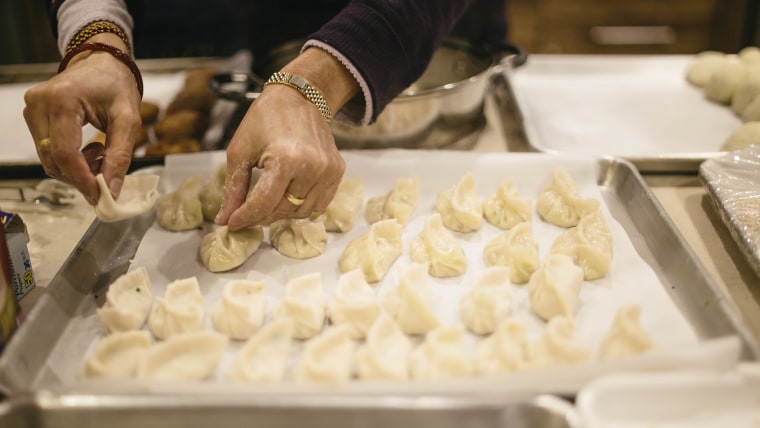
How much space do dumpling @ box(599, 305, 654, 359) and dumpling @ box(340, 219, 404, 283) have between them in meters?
0.54

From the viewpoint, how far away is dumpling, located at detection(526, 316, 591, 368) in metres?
1.13

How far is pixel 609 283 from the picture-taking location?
143cm

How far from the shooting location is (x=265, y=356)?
3.91 feet

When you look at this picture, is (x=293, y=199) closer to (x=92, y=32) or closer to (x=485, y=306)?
(x=485, y=306)

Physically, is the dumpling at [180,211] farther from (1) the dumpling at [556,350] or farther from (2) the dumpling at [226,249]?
(1) the dumpling at [556,350]

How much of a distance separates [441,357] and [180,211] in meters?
0.89

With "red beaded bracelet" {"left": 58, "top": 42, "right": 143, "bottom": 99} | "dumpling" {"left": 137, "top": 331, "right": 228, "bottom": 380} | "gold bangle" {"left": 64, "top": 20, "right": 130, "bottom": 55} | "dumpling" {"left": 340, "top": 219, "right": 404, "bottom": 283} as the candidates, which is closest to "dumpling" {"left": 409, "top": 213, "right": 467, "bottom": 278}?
"dumpling" {"left": 340, "top": 219, "right": 404, "bottom": 283}

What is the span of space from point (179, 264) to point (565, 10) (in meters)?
3.49

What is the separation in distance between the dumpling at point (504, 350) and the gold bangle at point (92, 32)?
3.97ft

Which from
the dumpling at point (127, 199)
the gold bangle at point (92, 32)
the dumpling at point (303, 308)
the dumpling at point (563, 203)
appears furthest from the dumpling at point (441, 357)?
the gold bangle at point (92, 32)

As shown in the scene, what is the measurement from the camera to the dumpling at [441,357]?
44.4 inches

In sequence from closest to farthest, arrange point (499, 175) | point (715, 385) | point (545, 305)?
point (715, 385) < point (545, 305) < point (499, 175)

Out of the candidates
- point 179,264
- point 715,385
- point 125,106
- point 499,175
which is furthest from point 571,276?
point 125,106

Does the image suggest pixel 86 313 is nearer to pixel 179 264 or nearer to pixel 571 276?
pixel 179 264
